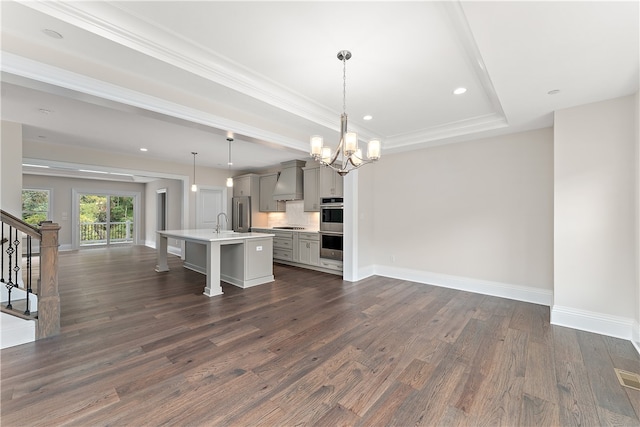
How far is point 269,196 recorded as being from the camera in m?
7.56

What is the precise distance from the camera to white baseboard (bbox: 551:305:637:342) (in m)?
2.86

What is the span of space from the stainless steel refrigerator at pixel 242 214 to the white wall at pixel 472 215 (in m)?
3.77

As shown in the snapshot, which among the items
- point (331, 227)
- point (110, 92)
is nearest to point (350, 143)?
point (110, 92)

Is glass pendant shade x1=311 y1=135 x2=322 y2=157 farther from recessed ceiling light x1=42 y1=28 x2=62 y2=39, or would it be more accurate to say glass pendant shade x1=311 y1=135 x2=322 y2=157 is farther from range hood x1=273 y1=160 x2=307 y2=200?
range hood x1=273 y1=160 x2=307 y2=200

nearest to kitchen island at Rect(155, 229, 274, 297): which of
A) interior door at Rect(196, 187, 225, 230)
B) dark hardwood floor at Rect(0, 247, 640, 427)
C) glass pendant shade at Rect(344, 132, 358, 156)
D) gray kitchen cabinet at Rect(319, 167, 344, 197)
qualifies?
dark hardwood floor at Rect(0, 247, 640, 427)

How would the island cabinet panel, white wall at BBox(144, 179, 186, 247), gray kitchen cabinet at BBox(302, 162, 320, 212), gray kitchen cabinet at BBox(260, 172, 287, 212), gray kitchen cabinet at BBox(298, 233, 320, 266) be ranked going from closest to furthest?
the island cabinet panel, gray kitchen cabinet at BBox(298, 233, 320, 266), gray kitchen cabinet at BBox(302, 162, 320, 212), gray kitchen cabinet at BBox(260, 172, 287, 212), white wall at BBox(144, 179, 186, 247)

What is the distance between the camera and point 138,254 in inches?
324

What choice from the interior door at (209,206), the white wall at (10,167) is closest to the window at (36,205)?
the interior door at (209,206)

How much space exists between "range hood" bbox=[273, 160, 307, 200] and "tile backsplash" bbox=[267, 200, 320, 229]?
1.60ft

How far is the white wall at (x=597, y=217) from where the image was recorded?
2867mm

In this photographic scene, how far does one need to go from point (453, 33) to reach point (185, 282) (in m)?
5.28

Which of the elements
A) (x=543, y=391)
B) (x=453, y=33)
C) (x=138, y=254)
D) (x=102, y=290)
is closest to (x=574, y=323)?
(x=543, y=391)

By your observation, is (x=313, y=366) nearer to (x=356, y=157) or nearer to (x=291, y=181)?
(x=356, y=157)

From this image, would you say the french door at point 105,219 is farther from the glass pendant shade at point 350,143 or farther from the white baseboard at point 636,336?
the white baseboard at point 636,336
